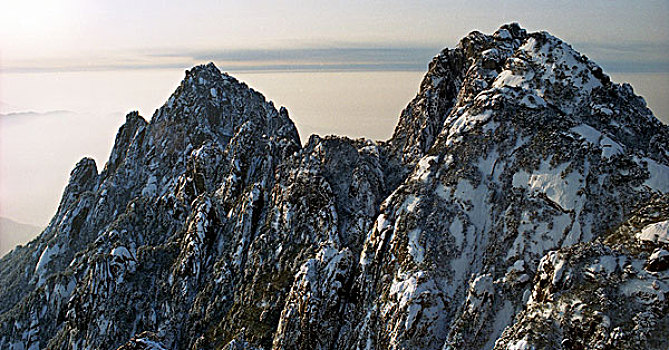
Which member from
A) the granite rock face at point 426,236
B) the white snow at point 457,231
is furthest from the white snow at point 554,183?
the white snow at point 457,231

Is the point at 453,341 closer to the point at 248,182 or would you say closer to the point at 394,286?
the point at 394,286

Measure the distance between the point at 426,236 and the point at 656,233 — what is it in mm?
17281

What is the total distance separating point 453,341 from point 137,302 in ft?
174

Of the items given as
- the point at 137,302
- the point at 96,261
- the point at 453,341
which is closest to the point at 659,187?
the point at 453,341

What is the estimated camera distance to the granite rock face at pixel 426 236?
31156 mm

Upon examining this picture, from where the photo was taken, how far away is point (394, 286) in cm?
4031

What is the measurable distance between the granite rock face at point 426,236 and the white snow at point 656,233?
96 mm

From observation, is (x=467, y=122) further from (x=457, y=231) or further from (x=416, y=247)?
(x=416, y=247)

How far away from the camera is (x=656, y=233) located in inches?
1178

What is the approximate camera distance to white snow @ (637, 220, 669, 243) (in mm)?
29431

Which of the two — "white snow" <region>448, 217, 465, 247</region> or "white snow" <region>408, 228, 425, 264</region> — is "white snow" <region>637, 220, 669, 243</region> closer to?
"white snow" <region>448, 217, 465, 247</region>

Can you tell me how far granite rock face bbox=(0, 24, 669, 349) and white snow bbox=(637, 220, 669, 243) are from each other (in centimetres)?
10

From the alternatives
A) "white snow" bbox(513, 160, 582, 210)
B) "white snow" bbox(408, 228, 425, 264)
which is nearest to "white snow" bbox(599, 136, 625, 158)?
"white snow" bbox(513, 160, 582, 210)

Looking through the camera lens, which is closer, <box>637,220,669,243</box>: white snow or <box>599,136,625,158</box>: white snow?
<box>637,220,669,243</box>: white snow
